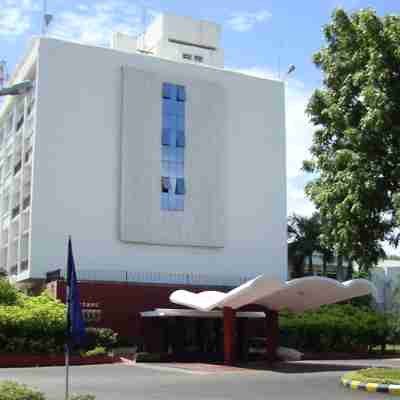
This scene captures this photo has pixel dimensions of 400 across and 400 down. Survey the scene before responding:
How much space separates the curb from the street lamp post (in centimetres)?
3722

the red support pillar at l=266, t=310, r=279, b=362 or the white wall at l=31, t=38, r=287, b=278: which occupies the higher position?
the white wall at l=31, t=38, r=287, b=278

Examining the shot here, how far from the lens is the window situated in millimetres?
50938

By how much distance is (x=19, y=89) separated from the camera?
52344mm

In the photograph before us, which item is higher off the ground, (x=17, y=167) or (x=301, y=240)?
(x=17, y=167)

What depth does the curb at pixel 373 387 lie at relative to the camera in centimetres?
1886

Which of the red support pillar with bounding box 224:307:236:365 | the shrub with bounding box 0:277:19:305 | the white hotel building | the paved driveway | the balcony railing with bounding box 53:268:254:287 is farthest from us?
the white hotel building

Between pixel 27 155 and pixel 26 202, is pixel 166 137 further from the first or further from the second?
pixel 26 202

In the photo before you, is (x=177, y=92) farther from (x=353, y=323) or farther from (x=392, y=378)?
(x=392, y=378)

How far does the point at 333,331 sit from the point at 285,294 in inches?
461

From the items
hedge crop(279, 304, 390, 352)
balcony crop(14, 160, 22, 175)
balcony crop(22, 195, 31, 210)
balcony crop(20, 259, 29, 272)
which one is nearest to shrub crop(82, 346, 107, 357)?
hedge crop(279, 304, 390, 352)

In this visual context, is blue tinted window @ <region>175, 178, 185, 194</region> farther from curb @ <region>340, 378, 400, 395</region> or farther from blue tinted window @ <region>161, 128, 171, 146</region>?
curb @ <region>340, 378, 400, 395</region>

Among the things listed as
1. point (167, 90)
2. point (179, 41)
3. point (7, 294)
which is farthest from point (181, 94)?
point (7, 294)

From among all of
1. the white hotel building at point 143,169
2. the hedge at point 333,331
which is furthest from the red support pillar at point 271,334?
the white hotel building at point 143,169

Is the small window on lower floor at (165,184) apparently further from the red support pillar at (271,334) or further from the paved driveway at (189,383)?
the paved driveway at (189,383)
